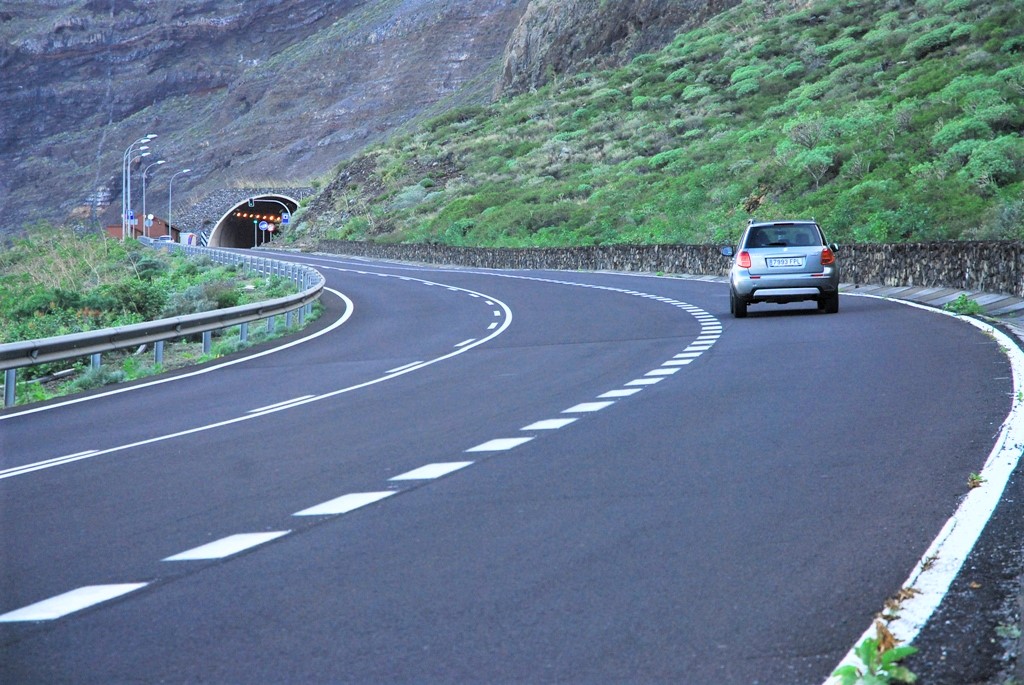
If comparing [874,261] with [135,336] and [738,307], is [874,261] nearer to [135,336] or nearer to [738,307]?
[738,307]

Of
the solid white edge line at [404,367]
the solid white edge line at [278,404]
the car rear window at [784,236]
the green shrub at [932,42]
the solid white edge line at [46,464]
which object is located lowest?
the solid white edge line at [404,367]

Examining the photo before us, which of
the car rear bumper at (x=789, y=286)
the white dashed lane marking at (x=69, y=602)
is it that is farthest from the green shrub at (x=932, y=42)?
the white dashed lane marking at (x=69, y=602)

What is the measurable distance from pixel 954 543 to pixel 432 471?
4.06 m

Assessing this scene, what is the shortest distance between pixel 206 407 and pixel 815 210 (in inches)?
1761

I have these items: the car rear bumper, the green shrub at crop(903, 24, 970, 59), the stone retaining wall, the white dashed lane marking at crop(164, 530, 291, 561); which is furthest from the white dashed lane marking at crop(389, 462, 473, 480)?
the green shrub at crop(903, 24, 970, 59)

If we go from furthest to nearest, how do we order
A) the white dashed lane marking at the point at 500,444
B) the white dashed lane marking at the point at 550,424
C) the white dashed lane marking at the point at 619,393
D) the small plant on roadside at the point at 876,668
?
the white dashed lane marking at the point at 619,393, the white dashed lane marking at the point at 550,424, the white dashed lane marking at the point at 500,444, the small plant on roadside at the point at 876,668

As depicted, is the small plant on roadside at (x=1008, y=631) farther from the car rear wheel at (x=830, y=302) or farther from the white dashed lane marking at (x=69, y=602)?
Answer: the car rear wheel at (x=830, y=302)

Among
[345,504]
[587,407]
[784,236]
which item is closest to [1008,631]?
[345,504]

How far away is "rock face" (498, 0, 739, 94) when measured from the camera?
434 ft

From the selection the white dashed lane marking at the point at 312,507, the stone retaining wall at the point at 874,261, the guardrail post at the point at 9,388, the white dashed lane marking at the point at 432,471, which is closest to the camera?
the white dashed lane marking at the point at 312,507

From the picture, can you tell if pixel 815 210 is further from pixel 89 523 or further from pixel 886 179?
pixel 89 523

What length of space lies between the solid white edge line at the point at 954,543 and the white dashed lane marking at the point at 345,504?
3244mm

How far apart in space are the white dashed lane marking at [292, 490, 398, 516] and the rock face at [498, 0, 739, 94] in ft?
409

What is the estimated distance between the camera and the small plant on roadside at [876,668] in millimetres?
4695
